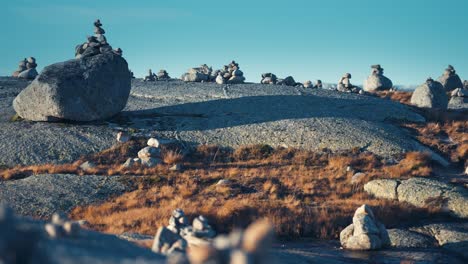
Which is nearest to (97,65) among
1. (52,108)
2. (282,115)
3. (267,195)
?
(52,108)

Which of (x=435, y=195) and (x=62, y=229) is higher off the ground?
(x=62, y=229)

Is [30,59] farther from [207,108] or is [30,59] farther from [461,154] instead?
[461,154]

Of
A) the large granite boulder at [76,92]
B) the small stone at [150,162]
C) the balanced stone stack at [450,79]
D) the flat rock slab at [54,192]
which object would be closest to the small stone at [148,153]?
the small stone at [150,162]

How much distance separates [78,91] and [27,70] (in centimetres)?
3339

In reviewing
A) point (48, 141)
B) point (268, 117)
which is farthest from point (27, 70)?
point (268, 117)

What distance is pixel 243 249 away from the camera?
3934 millimetres

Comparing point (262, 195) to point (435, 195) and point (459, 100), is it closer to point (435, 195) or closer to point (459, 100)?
point (435, 195)

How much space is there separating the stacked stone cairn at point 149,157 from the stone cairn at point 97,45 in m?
10.6

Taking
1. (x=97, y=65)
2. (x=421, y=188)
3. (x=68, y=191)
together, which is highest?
(x=97, y=65)

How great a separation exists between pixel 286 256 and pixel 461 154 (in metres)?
24.0

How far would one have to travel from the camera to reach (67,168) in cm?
2567

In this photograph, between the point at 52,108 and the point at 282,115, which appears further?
the point at 282,115

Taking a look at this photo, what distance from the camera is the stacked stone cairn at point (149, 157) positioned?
2682cm

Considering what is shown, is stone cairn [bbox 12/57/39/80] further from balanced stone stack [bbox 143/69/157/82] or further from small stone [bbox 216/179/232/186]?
small stone [bbox 216/179/232/186]
